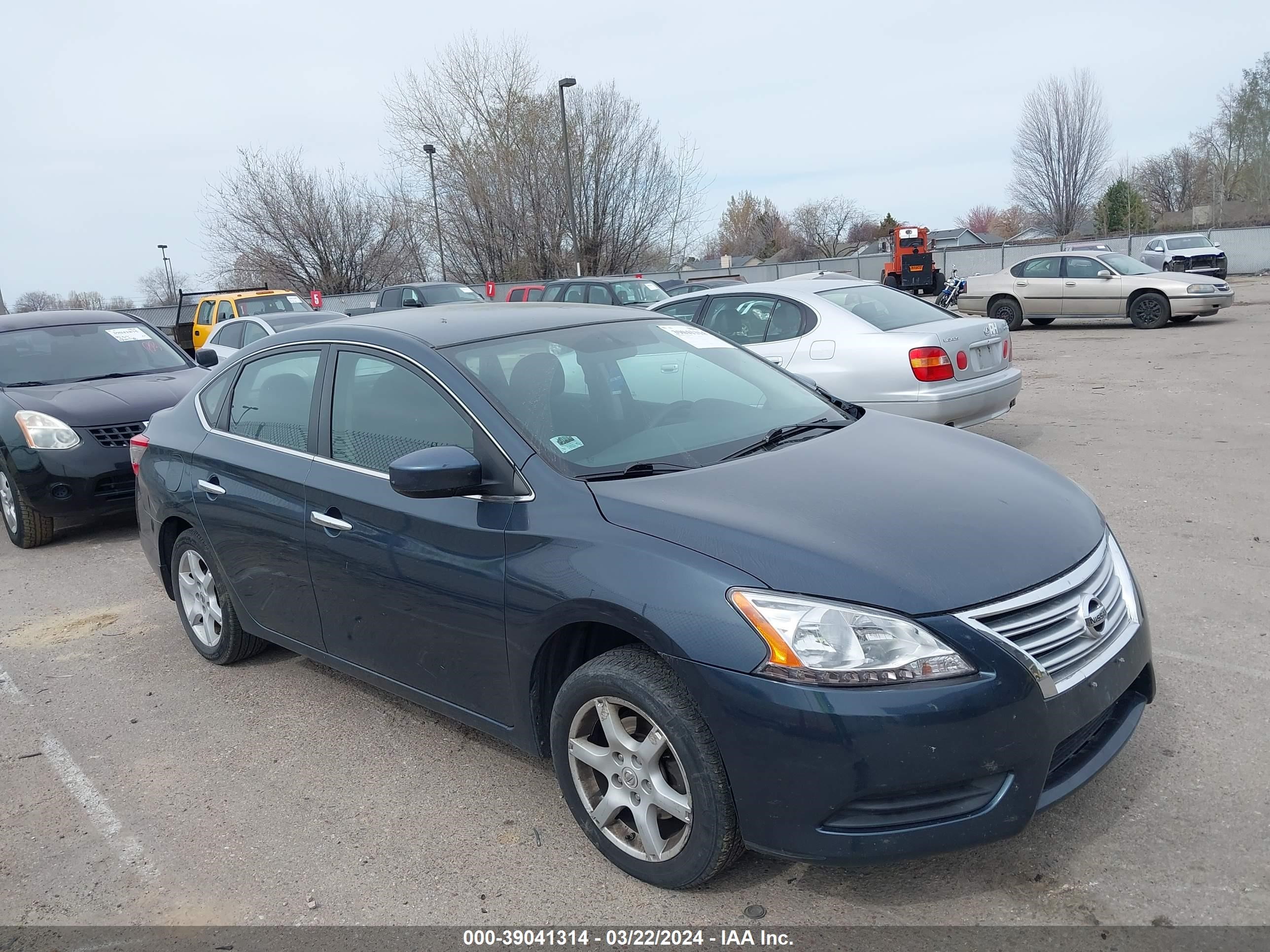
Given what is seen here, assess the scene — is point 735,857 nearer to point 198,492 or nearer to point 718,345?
point 718,345

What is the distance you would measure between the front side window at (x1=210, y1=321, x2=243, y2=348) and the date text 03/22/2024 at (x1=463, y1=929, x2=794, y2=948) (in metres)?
12.1

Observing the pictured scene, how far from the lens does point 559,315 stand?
418 centimetres

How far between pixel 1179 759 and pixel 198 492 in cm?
414

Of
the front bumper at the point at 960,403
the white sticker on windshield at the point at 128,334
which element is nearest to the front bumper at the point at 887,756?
the front bumper at the point at 960,403

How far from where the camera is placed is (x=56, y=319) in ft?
28.7

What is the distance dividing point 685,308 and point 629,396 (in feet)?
18.5

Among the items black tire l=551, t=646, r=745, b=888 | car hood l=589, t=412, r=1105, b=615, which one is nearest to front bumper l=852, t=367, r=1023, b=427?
car hood l=589, t=412, r=1105, b=615

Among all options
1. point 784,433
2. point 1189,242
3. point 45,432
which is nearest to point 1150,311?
point 1189,242

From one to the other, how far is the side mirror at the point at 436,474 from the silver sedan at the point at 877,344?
4.83 m

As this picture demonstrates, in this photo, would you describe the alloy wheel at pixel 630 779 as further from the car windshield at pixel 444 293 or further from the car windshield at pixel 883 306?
the car windshield at pixel 444 293

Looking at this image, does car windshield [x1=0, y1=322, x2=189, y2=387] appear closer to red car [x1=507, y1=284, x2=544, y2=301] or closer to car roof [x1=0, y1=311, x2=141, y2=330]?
car roof [x1=0, y1=311, x2=141, y2=330]

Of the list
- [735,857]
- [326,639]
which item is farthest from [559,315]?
[735,857]

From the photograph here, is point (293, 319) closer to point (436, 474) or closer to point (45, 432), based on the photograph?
point (45, 432)

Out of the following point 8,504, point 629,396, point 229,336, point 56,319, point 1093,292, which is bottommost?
point 8,504
